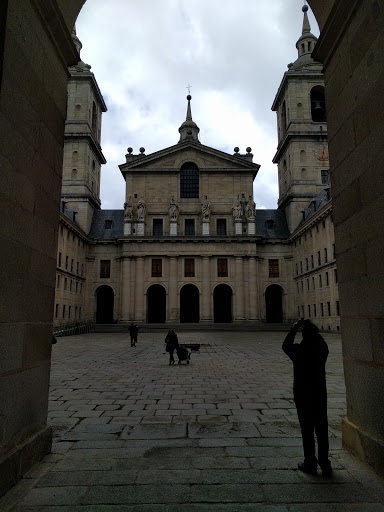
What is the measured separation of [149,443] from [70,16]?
7116 mm

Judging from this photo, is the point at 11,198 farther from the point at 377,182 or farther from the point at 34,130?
the point at 377,182

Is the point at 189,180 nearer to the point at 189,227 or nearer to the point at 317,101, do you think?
the point at 189,227

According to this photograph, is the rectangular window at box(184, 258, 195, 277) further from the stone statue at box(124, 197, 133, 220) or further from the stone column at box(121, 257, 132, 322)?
the stone statue at box(124, 197, 133, 220)

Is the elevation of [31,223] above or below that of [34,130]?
below

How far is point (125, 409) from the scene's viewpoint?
7.96 meters

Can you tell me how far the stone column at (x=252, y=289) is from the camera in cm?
4538

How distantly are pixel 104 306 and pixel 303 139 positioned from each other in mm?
34423

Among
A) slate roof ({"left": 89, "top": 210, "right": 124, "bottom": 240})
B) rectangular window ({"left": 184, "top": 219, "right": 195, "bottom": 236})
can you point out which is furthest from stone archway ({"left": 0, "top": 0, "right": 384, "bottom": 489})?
slate roof ({"left": 89, "top": 210, "right": 124, "bottom": 240})

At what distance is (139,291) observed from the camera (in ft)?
151

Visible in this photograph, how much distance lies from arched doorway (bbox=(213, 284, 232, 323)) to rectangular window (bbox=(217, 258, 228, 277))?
93.6 inches

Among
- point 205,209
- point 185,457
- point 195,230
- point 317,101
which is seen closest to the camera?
point 185,457

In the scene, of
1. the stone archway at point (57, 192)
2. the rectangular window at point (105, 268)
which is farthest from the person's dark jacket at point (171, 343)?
the rectangular window at point (105, 268)

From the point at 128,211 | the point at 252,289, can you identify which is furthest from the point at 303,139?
the point at 128,211

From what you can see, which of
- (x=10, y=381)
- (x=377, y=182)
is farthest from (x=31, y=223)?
(x=377, y=182)
